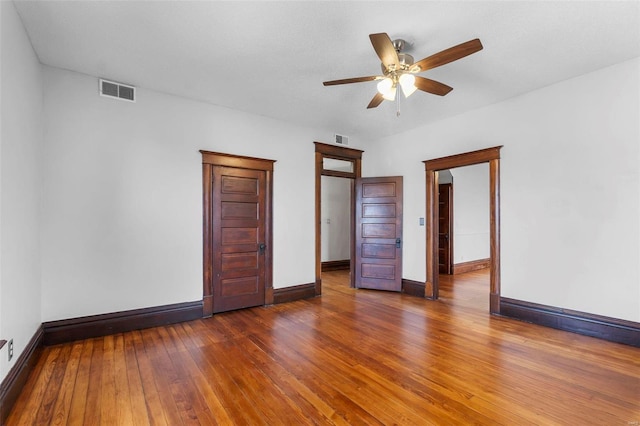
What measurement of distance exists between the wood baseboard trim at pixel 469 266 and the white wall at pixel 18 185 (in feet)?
24.5

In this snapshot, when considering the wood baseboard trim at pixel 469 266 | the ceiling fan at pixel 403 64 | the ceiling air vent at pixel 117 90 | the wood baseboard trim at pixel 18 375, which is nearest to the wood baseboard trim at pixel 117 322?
the wood baseboard trim at pixel 18 375

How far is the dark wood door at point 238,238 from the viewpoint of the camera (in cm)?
426

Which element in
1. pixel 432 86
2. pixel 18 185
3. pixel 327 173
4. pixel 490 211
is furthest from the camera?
pixel 327 173

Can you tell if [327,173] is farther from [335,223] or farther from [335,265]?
[335,265]

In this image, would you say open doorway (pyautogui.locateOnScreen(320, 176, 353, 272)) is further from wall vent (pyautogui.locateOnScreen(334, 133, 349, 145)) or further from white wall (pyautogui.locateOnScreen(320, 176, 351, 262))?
wall vent (pyautogui.locateOnScreen(334, 133, 349, 145))

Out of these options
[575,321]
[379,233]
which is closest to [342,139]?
[379,233]

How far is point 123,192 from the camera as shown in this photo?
357cm

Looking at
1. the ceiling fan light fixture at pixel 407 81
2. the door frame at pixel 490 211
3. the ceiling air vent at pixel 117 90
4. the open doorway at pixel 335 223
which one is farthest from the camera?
the open doorway at pixel 335 223

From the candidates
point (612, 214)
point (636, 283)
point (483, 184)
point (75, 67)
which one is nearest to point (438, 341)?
point (636, 283)

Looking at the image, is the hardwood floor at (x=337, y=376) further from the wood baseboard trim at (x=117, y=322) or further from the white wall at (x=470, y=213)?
the white wall at (x=470, y=213)

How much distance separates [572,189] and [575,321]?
62.4 inches

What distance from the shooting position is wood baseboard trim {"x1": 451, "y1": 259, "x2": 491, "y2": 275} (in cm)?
721

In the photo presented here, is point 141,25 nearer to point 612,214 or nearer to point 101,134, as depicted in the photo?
point 101,134

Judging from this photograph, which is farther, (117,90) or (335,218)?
(335,218)
